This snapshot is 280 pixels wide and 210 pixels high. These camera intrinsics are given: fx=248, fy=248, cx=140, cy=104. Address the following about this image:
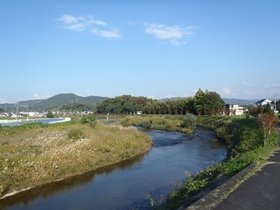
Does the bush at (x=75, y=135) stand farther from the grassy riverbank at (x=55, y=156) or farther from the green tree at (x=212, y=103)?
the green tree at (x=212, y=103)

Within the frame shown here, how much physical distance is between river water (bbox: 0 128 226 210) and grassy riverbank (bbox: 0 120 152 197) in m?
0.72

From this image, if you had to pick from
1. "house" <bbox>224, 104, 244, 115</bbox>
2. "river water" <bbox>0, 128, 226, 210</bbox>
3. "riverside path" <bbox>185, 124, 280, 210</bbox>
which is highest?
"house" <bbox>224, 104, 244, 115</bbox>

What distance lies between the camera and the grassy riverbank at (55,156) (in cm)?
1489

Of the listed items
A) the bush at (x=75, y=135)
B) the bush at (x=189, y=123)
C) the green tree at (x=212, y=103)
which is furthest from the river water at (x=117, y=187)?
A: the green tree at (x=212, y=103)

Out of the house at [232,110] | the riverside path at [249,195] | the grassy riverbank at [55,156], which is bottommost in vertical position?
the grassy riverbank at [55,156]

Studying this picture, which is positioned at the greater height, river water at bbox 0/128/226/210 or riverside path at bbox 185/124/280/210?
riverside path at bbox 185/124/280/210

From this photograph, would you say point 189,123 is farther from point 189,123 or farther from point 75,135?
point 75,135

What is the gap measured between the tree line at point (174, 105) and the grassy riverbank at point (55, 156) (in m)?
39.3

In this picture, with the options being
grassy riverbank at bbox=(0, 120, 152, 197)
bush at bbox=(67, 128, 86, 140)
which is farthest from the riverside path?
bush at bbox=(67, 128, 86, 140)

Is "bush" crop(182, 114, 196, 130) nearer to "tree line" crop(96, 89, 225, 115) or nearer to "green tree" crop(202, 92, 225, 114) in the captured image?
"green tree" crop(202, 92, 225, 114)

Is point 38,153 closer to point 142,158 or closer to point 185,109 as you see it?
point 142,158

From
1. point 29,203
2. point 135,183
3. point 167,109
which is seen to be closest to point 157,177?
point 135,183

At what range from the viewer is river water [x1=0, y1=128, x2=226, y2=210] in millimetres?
12891

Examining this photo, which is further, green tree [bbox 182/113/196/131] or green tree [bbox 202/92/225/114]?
green tree [bbox 202/92/225/114]
